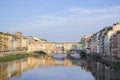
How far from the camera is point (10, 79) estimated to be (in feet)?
107

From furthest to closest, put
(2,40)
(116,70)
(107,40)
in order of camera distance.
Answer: (2,40)
(107,40)
(116,70)

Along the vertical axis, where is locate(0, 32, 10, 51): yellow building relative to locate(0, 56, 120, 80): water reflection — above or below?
above

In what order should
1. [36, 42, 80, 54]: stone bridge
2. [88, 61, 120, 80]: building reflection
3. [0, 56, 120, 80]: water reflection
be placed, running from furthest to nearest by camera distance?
[36, 42, 80, 54]: stone bridge < [0, 56, 120, 80]: water reflection < [88, 61, 120, 80]: building reflection

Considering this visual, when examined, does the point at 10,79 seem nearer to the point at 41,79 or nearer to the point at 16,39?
the point at 41,79

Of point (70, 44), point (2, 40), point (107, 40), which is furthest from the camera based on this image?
point (70, 44)

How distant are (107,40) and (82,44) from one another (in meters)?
57.0

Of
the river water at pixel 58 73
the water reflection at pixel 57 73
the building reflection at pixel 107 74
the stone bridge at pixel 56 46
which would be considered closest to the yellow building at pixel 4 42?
the stone bridge at pixel 56 46

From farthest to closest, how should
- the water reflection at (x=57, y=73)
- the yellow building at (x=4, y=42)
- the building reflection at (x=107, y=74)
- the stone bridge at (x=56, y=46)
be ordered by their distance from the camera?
the stone bridge at (x=56, y=46)
the yellow building at (x=4, y=42)
the water reflection at (x=57, y=73)
the building reflection at (x=107, y=74)

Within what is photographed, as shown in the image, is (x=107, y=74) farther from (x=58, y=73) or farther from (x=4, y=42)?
(x=4, y=42)

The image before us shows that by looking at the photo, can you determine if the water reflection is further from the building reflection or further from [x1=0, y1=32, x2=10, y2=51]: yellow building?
[x1=0, y1=32, x2=10, y2=51]: yellow building

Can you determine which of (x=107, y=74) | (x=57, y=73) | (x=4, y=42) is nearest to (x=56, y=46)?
(x=4, y=42)

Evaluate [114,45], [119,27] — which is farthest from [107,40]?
[114,45]

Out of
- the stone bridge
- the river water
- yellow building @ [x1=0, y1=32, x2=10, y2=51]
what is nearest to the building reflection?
the river water

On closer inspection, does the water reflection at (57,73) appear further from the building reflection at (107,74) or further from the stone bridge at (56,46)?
the stone bridge at (56,46)
